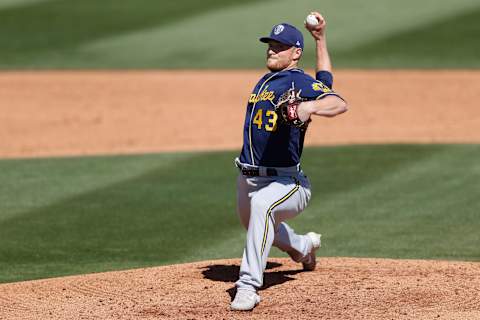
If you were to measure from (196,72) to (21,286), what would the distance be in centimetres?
1527

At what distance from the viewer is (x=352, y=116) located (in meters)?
19.4

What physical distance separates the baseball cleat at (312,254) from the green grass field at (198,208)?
126 centimetres

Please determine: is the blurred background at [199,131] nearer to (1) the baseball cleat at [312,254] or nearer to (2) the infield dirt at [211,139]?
(2) the infield dirt at [211,139]

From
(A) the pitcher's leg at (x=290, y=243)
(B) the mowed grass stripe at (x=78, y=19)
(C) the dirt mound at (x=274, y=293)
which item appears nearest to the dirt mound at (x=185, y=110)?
(B) the mowed grass stripe at (x=78, y=19)

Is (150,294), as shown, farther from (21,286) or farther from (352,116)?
(352,116)

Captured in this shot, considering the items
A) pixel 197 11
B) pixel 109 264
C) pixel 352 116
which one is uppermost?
pixel 197 11

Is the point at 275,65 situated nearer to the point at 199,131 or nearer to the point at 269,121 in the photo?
the point at 269,121

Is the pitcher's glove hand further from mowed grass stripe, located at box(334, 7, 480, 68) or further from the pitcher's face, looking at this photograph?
mowed grass stripe, located at box(334, 7, 480, 68)

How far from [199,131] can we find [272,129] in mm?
10771

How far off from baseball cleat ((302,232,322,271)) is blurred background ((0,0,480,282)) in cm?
135

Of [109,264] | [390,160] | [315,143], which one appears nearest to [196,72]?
[315,143]

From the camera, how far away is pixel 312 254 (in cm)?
851

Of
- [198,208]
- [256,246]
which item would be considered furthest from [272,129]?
[198,208]

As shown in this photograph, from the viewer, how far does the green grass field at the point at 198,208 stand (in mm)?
9953
